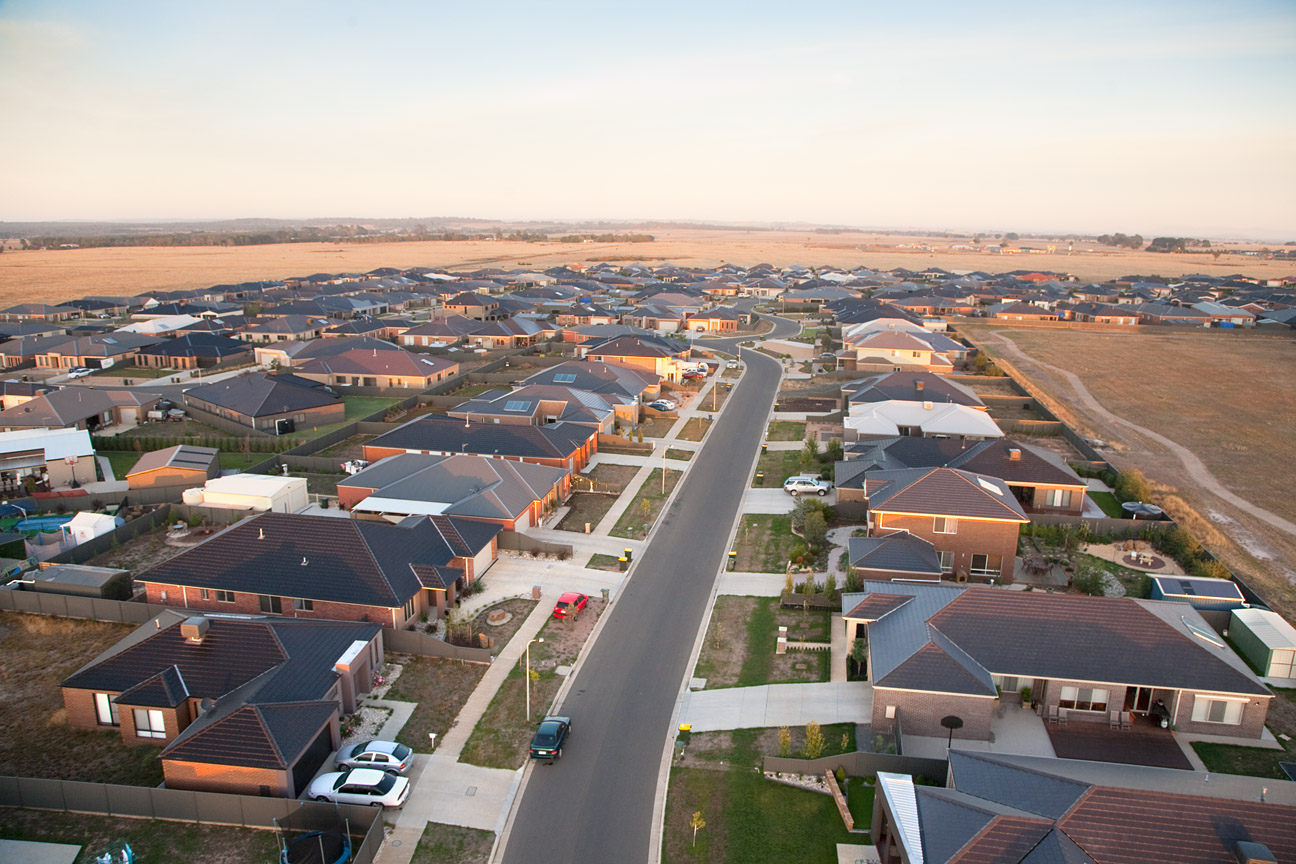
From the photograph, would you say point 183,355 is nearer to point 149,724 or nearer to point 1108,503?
point 149,724

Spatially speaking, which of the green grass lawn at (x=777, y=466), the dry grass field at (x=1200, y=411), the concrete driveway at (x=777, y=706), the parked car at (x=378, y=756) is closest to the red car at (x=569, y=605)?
the concrete driveway at (x=777, y=706)

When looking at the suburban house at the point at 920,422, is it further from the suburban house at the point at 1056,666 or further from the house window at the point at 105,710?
the house window at the point at 105,710

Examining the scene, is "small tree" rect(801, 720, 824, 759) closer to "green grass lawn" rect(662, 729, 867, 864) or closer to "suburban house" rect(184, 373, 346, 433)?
"green grass lawn" rect(662, 729, 867, 864)

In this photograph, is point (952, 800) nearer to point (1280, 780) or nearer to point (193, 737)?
point (1280, 780)

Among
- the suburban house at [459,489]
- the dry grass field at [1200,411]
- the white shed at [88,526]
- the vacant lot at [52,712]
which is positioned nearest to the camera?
the vacant lot at [52,712]

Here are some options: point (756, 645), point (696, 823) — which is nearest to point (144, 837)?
point (696, 823)

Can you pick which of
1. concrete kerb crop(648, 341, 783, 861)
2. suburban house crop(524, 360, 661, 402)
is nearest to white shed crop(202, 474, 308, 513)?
concrete kerb crop(648, 341, 783, 861)
